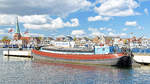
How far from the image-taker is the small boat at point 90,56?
51.8m

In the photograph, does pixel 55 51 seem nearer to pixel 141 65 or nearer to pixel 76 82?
pixel 141 65

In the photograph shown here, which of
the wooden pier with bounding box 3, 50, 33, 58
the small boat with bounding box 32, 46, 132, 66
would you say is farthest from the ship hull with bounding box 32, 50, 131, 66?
the wooden pier with bounding box 3, 50, 33, 58

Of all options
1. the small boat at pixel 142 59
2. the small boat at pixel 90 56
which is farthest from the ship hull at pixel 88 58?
the small boat at pixel 142 59

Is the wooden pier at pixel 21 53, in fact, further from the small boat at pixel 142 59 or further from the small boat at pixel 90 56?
the small boat at pixel 142 59

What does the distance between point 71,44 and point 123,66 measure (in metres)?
28.6

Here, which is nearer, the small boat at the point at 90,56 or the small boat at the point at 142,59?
the small boat at the point at 90,56

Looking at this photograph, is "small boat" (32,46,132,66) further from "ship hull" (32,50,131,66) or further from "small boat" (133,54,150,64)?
"small boat" (133,54,150,64)

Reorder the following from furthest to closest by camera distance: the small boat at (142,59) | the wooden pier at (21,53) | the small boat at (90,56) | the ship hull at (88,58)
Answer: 1. the wooden pier at (21,53)
2. the small boat at (142,59)
3. the small boat at (90,56)
4. the ship hull at (88,58)

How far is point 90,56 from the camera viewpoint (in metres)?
56.6

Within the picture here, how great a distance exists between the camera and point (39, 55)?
73.1 m

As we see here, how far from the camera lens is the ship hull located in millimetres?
51591

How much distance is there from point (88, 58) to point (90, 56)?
0.99 m

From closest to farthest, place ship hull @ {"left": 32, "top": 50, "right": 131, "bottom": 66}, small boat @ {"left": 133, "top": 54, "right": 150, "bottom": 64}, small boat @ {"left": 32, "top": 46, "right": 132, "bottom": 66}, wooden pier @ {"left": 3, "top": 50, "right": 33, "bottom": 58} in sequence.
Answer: ship hull @ {"left": 32, "top": 50, "right": 131, "bottom": 66}, small boat @ {"left": 32, "top": 46, "right": 132, "bottom": 66}, small boat @ {"left": 133, "top": 54, "right": 150, "bottom": 64}, wooden pier @ {"left": 3, "top": 50, "right": 33, "bottom": 58}

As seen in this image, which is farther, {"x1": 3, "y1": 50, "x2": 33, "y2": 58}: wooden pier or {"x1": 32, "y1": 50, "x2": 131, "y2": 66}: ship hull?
{"x1": 3, "y1": 50, "x2": 33, "y2": 58}: wooden pier
